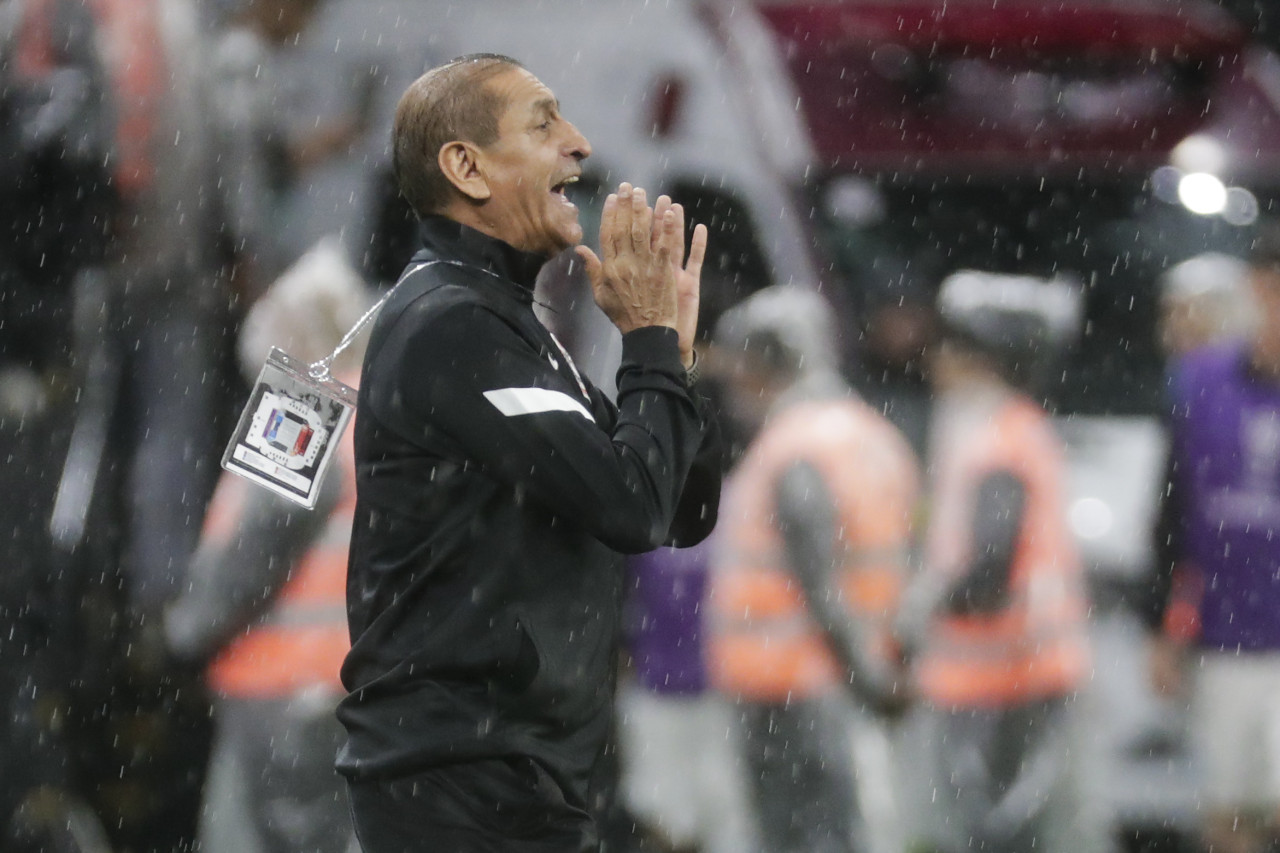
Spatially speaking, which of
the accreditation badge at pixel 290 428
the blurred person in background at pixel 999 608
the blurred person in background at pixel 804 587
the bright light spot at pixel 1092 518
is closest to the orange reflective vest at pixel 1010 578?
the blurred person in background at pixel 999 608

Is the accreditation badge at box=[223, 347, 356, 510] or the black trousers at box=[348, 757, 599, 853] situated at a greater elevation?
the accreditation badge at box=[223, 347, 356, 510]

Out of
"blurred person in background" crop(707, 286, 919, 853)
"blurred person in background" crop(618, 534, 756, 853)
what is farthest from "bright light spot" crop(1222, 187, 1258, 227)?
"blurred person in background" crop(618, 534, 756, 853)

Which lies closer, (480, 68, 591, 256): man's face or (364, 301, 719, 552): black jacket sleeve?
(364, 301, 719, 552): black jacket sleeve

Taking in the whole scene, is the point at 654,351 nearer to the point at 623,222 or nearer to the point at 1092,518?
the point at 623,222

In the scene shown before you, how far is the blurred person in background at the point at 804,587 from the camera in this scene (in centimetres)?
355

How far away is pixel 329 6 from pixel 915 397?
1.86 metres

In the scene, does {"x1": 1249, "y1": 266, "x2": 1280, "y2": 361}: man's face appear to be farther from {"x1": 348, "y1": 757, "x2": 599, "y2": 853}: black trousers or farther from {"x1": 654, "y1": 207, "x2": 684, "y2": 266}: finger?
{"x1": 348, "y1": 757, "x2": 599, "y2": 853}: black trousers

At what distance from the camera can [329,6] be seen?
4.57 m

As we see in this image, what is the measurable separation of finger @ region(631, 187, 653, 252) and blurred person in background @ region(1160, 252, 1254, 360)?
248 cm

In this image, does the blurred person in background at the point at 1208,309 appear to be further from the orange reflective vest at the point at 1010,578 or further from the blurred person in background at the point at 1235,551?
the orange reflective vest at the point at 1010,578

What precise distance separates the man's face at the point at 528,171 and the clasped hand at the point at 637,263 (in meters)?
0.12

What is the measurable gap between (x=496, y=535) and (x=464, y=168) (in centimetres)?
40

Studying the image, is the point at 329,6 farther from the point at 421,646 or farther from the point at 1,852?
the point at 421,646

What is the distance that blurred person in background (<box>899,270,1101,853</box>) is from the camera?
3.57m
